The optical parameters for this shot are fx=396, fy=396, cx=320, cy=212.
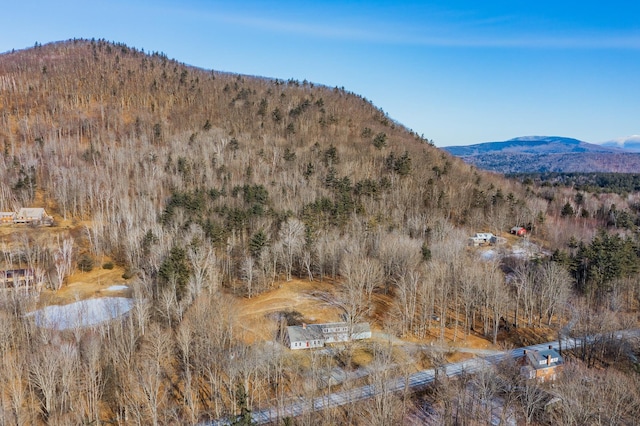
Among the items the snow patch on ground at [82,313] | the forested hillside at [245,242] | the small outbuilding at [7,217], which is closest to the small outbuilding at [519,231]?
the forested hillside at [245,242]

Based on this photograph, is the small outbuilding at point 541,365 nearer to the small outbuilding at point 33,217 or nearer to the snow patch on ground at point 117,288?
the snow patch on ground at point 117,288

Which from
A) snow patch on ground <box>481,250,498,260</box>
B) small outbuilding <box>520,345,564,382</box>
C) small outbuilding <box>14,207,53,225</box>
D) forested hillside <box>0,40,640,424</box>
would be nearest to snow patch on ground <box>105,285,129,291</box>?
forested hillside <box>0,40,640,424</box>

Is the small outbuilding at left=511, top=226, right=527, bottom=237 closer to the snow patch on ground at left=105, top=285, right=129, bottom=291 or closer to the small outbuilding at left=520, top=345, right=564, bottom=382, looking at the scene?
the small outbuilding at left=520, top=345, right=564, bottom=382

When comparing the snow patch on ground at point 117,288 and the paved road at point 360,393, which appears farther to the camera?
the snow patch on ground at point 117,288

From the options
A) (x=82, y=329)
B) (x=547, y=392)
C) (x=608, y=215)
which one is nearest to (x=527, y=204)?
(x=608, y=215)

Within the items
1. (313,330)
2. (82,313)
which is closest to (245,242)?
(82,313)
